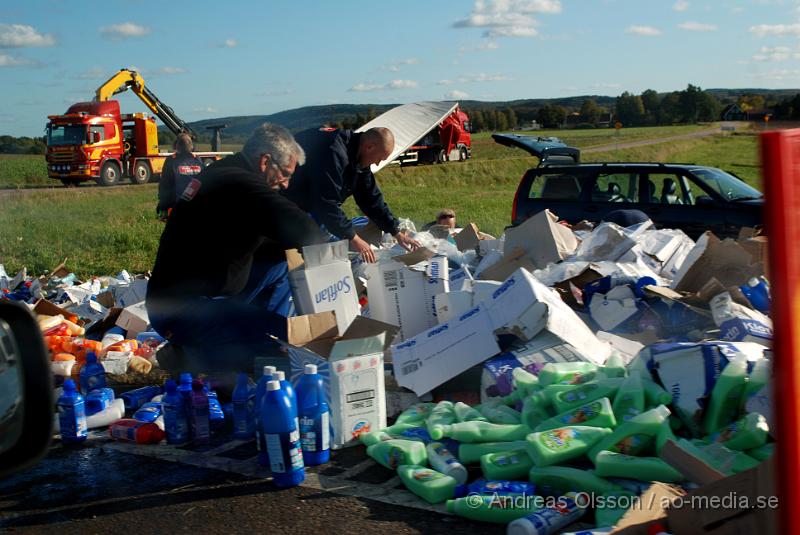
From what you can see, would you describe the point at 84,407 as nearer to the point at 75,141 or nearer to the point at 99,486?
the point at 99,486

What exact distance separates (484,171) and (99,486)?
107ft

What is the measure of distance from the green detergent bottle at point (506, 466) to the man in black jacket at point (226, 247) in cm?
170

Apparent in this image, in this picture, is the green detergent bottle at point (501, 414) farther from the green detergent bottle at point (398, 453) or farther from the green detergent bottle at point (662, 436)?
the green detergent bottle at point (662, 436)

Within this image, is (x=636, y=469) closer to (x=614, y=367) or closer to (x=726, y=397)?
(x=726, y=397)

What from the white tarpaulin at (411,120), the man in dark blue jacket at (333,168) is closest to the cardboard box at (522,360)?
the man in dark blue jacket at (333,168)

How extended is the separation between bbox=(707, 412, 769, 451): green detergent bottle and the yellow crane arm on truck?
2840cm

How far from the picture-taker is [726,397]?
377 cm

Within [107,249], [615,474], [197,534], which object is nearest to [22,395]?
[197,534]

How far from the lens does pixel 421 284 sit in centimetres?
571

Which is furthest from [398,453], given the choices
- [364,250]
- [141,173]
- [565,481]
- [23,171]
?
[23,171]

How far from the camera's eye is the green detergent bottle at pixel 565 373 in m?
4.18

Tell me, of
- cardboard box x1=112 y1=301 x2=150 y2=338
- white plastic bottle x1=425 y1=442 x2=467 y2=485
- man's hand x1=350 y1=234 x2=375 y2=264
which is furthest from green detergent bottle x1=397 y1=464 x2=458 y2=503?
cardboard box x1=112 y1=301 x2=150 y2=338

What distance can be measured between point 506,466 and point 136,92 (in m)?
31.2

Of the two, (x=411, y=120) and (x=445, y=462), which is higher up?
(x=411, y=120)
